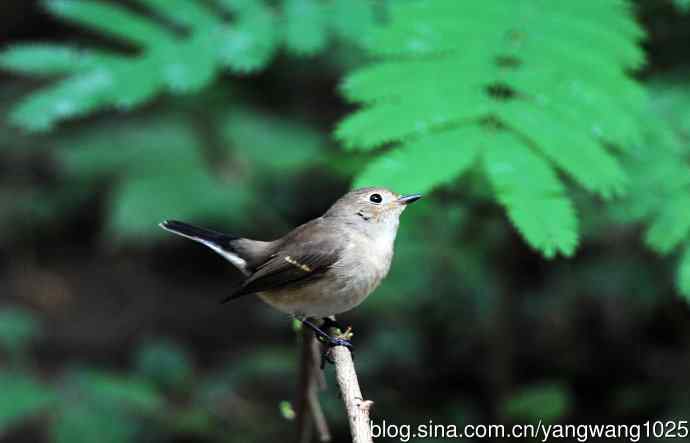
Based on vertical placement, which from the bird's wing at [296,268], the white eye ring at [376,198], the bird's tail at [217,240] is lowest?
the bird's wing at [296,268]

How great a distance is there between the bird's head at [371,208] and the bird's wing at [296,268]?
0.18m

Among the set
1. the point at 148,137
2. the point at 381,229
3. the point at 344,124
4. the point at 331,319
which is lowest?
the point at 331,319

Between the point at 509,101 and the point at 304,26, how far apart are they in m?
1.31

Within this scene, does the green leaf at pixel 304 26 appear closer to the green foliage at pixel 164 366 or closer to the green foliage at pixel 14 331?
the green foliage at pixel 164 366

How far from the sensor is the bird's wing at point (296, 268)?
11.0ft

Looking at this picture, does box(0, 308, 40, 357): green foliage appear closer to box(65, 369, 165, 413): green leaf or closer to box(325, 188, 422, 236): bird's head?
box(65, 369, 165, 413): green leaf

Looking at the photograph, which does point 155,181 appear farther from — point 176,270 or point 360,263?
point 360,263

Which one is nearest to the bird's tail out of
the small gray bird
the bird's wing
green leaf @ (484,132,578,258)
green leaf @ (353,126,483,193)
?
the small gray bird

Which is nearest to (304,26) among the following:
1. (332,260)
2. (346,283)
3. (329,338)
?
(332,260)

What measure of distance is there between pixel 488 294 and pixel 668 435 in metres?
1.40

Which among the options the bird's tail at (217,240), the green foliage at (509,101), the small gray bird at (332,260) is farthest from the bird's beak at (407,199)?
the bird's tail at (217,240)

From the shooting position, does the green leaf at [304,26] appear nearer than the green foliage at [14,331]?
Yes

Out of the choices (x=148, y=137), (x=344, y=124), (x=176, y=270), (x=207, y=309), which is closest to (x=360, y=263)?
(x=344, y=124)

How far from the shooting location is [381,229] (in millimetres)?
3447
